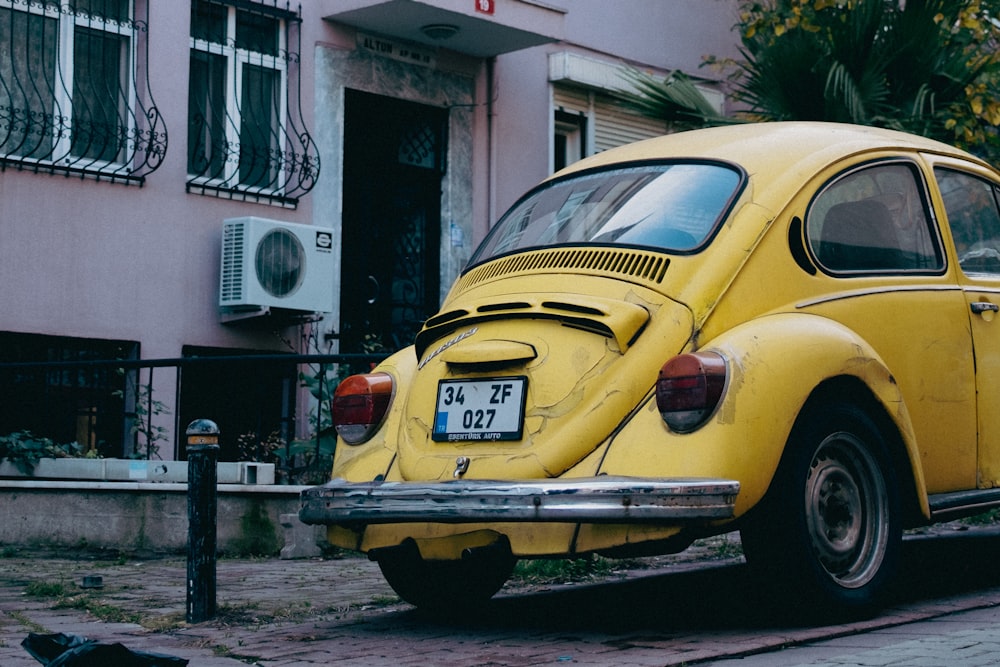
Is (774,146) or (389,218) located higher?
(389,218)

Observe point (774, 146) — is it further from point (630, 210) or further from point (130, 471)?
point (130, 471)

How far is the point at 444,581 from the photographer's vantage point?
6.05 metres

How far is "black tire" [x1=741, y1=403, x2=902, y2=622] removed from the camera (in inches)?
200

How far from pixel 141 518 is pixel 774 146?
15.5ft

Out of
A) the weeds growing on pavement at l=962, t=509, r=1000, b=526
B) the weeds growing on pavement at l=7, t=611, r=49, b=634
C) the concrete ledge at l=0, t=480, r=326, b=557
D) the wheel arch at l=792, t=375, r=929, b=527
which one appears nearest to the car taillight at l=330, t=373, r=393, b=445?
the weeds growing on pavement at l=7, t=611, r=49, b=634

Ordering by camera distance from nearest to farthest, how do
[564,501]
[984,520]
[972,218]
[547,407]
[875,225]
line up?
[564,501], [547,407], [875,225], [972,218], [984,520]

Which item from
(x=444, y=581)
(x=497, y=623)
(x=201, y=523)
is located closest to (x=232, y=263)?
(x=201, y=523)

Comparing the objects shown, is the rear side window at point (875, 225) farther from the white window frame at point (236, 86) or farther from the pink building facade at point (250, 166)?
the white window frame at point (236, 86)

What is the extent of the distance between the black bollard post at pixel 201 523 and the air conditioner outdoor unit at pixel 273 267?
5776 millimetres

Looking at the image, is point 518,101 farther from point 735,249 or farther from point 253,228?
point 735,249

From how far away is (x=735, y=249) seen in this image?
552 cm

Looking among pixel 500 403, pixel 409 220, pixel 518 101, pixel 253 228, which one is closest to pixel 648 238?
pixel 500 403

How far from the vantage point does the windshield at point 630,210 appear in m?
5.70

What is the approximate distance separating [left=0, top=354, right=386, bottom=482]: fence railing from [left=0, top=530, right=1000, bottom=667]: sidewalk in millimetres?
2125
